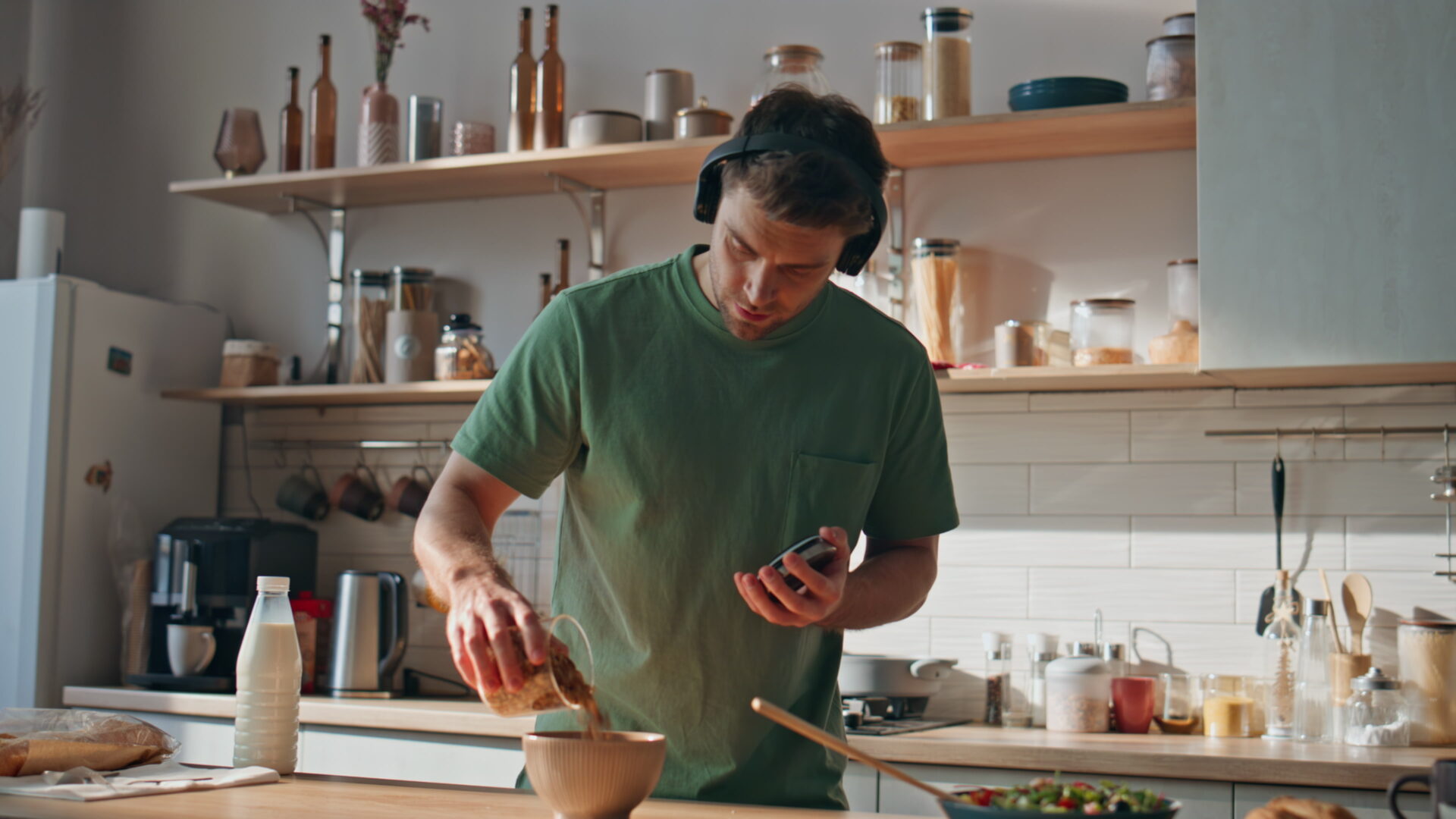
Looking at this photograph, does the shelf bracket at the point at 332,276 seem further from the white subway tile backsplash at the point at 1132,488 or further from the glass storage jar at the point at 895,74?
the white subway tile backsplash at the point at 1132,488

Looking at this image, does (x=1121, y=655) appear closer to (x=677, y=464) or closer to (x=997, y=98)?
(x=997, y=98)

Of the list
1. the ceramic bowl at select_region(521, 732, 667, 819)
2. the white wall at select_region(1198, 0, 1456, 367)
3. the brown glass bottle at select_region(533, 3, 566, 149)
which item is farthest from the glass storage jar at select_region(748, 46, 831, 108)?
the ceramic bowl at select_region(521, 732, 667, 819)

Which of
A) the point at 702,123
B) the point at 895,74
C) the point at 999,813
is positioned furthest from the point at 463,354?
the point at 999,813

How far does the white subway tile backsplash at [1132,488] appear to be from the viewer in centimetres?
297

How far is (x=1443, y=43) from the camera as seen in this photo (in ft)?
8.36

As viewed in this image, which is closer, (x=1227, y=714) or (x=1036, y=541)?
(x=1227, y=714)

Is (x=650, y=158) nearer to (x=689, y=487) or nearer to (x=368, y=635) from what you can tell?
(x=368, y=635)

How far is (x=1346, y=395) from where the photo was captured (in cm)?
289

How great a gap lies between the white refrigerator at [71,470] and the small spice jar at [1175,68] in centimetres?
249

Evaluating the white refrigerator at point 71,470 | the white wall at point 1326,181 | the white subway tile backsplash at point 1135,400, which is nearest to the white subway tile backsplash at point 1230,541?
the white subway tile backsplash at point 1135,400

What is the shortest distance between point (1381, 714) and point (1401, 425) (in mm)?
608

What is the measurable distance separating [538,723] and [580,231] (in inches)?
81.4

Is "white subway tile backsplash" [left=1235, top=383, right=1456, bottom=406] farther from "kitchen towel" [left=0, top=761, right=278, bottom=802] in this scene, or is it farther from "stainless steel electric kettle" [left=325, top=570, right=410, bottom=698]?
"kitchen towel" [left=0, top=761, right=278, bottom=802]

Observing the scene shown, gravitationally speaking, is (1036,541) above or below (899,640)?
above
